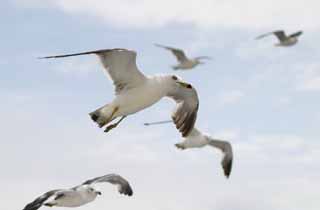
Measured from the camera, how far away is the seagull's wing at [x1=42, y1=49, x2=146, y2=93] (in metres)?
11.9

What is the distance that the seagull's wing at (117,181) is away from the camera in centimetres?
1844

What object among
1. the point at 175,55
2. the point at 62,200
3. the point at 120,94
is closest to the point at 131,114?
the point at 120,94

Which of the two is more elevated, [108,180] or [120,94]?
[120,94]

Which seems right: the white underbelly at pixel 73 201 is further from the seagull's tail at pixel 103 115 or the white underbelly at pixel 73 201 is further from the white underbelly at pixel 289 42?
the white underbelly at pixel 289 42

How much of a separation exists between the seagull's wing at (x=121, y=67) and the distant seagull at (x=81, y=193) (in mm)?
4995

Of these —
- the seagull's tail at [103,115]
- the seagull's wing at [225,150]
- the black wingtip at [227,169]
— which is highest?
the seagull's tail at [103,115]

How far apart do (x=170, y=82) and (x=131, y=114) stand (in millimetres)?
896

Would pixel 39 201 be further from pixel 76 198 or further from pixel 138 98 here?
pixel 138 98

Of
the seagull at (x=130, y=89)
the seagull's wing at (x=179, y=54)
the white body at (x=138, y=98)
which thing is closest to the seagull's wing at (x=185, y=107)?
the seagull at (x=130, y=89)

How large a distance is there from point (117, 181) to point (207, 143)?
9.38 m

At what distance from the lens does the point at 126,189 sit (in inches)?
733

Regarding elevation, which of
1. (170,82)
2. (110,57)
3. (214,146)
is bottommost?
(214,146)

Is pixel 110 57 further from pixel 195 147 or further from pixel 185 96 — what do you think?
pixel 195 147

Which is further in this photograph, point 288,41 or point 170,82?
point 288,41
